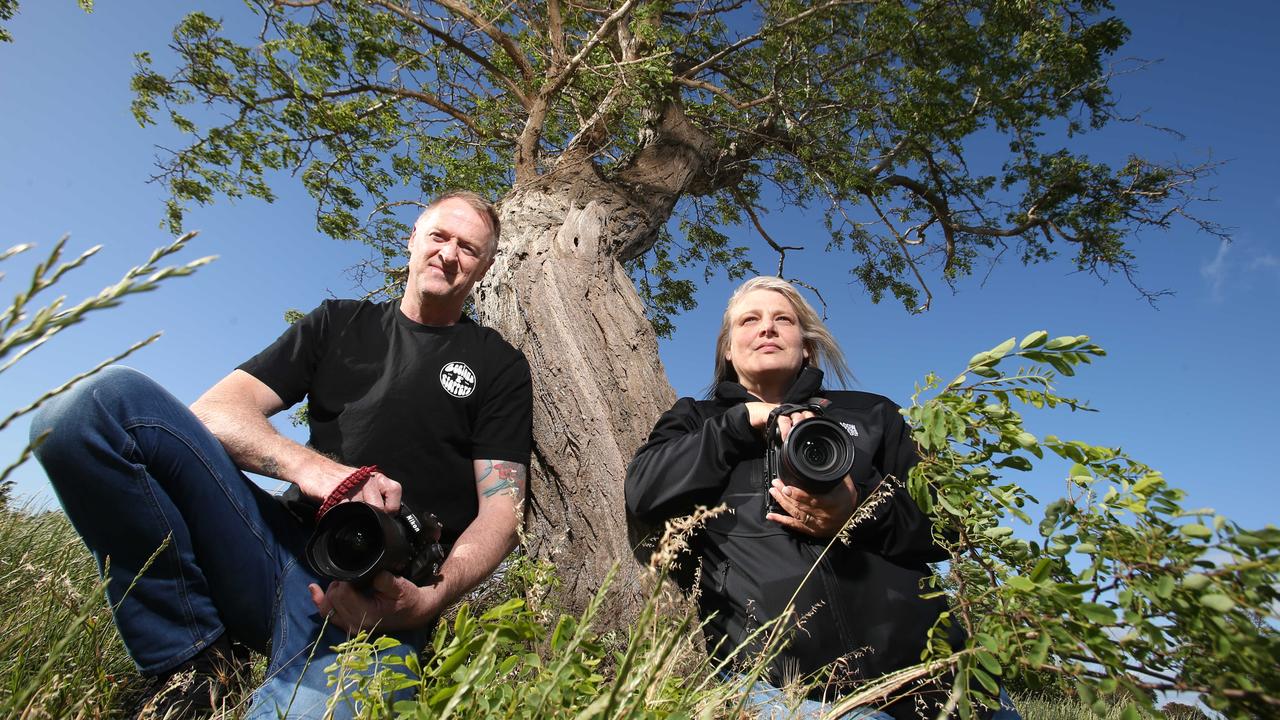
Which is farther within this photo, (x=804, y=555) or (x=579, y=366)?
(x=579, y=366)

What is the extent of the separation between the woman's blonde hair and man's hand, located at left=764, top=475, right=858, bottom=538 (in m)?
0.92

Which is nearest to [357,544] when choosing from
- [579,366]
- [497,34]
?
[579,366]

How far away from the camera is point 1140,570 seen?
1025 millimetres

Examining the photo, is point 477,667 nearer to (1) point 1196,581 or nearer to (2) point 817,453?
(1) point 1196,581

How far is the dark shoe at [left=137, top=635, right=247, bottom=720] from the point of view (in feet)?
5.56

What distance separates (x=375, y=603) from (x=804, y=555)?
1.38m

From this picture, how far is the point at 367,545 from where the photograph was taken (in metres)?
1.80

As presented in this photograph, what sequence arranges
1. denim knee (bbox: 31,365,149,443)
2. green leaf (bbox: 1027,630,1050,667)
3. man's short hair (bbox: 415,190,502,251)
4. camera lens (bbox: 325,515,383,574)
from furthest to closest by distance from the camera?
man's short hair (bbox: 415,190,502,251)
camera lens (bbox: 325,515,383,574)
denim knee (bbox: 31,365,149,443)
green leaf (bbox: 1027,630,1050,667)

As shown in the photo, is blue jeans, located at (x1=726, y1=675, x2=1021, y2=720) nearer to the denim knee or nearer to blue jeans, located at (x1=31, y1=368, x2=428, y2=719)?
blue jeans, located at (x1=31, y1=368, x2=428, y2=719)

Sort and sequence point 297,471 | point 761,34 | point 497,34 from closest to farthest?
point 297,471, point 497,34, point 761,34

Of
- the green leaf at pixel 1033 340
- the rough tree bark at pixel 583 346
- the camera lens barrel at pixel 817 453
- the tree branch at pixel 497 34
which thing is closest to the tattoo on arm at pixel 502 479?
the rough tree bark at pixel 583 346

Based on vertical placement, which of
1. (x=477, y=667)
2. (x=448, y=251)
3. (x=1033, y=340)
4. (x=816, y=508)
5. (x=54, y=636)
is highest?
(x=1033, y=340)

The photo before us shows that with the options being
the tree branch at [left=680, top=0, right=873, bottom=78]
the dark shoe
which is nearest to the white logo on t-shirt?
the dark shoe

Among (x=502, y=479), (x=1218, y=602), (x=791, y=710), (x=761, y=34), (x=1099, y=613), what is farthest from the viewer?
(x=761, y=34)
